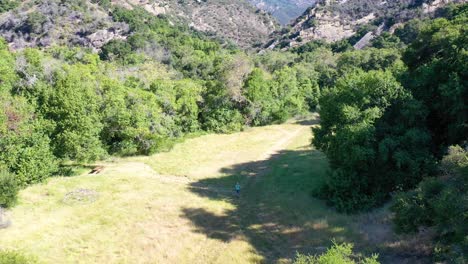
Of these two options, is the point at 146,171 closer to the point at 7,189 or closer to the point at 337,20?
the point at 7,189

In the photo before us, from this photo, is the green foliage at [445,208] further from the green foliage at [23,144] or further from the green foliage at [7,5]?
the green foliage at [7,5]

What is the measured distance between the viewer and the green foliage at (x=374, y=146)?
28031 mm

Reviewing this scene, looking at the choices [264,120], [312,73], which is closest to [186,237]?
[264,120]

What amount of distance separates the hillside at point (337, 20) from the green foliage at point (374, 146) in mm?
107465

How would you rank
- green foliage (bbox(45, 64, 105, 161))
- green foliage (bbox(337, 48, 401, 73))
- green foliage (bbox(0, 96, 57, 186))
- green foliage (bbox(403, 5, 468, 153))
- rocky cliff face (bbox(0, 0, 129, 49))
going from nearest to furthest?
green foliage (bbox(403, 5, 468, 153)) < green foliage (bbox(0, 96, 57, 186)) < green foliage (bbox(45, 64, 105, 161)) < green foliage (bbox(337, 48, 401, 73)) < rocky cliff face (bbox(0, 0, 129, 49))

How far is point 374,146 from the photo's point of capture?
29.0 meters

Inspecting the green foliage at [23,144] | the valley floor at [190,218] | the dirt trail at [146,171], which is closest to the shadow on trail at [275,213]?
the valley floor at [190,218]

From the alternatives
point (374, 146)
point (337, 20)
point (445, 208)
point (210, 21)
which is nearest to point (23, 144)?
point (374, 146)

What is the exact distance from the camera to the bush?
29.1 meters

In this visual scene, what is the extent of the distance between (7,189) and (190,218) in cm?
1415

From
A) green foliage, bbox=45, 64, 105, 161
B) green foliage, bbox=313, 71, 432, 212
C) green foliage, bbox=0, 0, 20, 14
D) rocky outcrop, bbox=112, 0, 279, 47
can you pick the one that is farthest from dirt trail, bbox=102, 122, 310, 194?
rocky outcrop, bbox=112, 0, 279, 47

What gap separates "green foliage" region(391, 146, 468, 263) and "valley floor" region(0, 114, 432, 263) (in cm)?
304

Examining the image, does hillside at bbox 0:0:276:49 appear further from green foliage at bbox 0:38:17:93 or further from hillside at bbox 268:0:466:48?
hillside at bbox 268:0:466:48

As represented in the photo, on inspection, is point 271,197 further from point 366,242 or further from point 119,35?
point 119,35
